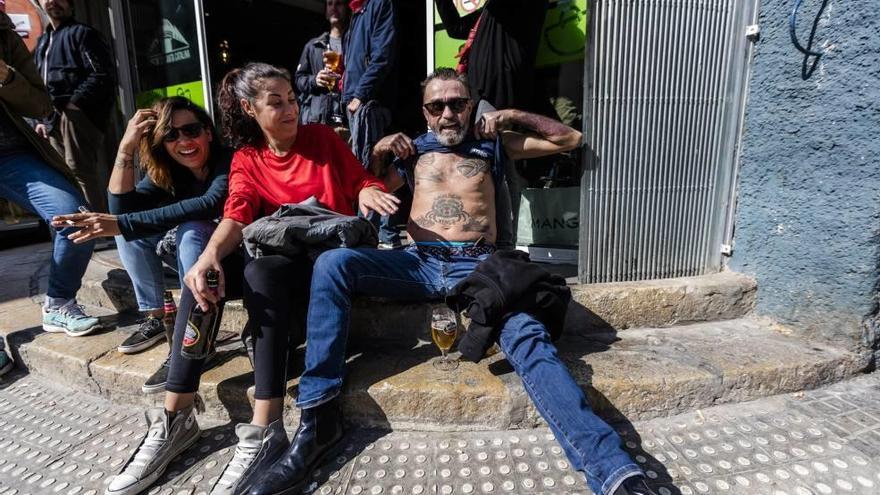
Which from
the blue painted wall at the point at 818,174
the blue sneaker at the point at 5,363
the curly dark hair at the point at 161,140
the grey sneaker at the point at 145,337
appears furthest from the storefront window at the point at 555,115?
the blue sneaker at the point at 5,363

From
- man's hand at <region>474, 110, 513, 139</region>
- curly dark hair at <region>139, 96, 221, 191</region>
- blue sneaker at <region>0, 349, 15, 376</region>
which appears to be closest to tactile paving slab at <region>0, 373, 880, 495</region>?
blue sneaker at <region>0, 349, 15, 376</region>

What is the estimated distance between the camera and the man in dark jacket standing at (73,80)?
3.73 meters

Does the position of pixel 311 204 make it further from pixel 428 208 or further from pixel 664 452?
pixel 664 452

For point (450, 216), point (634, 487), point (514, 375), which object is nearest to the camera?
point (634, 487)

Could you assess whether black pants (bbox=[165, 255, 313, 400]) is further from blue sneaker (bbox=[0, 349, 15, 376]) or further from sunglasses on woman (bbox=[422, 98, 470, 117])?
blue sneaker (bbox=[0, 349, 15, 376])

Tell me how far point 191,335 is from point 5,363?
197 centimetres

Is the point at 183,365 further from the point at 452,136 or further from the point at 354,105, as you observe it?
the point at 354,105

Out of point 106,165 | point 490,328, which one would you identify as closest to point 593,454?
point 490,328

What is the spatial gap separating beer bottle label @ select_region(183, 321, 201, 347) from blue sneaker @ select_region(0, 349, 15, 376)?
1.91 meters

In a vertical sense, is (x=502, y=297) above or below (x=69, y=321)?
above

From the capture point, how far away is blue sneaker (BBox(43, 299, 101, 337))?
286cm

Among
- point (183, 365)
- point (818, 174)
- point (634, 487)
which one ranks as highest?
point (818, 174)

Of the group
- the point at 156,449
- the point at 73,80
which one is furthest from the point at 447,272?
the point at 73,80

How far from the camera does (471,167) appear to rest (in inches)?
105
